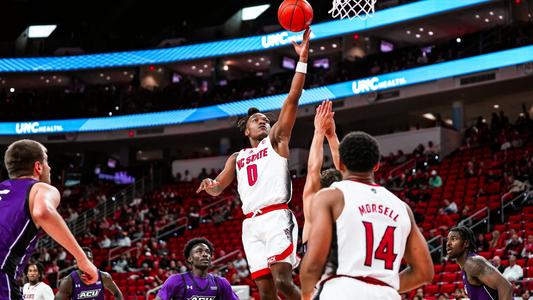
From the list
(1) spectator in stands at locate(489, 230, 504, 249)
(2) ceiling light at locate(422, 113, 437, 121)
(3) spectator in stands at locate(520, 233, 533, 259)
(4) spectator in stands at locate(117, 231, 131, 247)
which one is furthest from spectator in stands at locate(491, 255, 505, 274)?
(2) ceiling light at locate(422, 113, 437, 121)

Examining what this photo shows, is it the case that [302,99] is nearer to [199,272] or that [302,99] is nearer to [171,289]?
[199,272]

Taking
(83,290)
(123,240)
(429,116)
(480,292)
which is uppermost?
(429,116)

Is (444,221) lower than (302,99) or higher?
lower

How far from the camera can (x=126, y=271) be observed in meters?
24.5

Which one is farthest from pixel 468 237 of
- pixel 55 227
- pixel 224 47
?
pixel 224 47

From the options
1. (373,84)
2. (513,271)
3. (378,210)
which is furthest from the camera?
(373,84)

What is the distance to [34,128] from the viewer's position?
39188 mm

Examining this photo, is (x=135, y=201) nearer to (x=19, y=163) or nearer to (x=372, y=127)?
(x=372, y=127)

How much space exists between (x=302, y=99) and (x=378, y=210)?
29.6 meters

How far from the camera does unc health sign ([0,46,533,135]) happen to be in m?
28.9

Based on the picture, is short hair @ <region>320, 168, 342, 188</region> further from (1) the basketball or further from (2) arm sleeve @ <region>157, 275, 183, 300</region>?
(2) arm sleeve @ <region>157, 275, 183, 300</region>

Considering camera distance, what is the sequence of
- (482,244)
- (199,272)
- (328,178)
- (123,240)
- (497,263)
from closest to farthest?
(328,178) < (199,272) < (497,263) < (482,244) < (123,240)

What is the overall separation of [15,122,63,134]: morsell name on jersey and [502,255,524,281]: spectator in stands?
28.2 meters

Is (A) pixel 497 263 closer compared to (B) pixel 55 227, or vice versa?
(B) pixel 55 227
